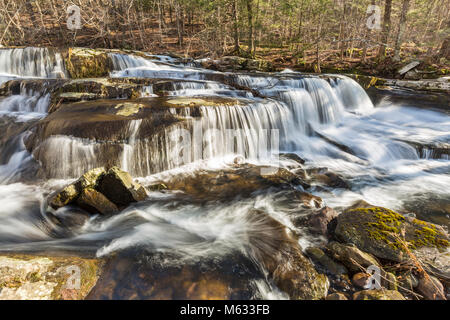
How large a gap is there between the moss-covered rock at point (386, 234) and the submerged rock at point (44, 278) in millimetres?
3333

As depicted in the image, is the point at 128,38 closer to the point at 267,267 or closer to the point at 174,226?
the point at 174,226

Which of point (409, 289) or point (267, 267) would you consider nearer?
point (409, 289)

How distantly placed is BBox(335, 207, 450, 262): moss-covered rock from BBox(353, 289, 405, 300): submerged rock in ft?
1.99

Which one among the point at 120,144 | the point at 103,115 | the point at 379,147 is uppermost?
the point at 103,115

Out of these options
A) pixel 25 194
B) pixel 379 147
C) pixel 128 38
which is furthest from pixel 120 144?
pixel 128 38

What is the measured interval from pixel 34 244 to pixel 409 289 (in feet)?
16.6

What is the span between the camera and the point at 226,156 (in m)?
6.74

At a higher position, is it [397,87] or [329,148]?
[397,87]

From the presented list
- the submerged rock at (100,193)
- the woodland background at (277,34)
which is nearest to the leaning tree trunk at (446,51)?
the woodland background at (277,34)

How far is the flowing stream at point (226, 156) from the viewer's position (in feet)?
12.6

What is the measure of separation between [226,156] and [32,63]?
11871 mm

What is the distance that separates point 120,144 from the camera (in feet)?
17.5

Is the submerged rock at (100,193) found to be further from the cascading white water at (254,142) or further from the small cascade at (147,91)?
the small cascade at (147,91)

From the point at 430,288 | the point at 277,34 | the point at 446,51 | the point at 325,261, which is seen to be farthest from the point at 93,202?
the point at 277,34
